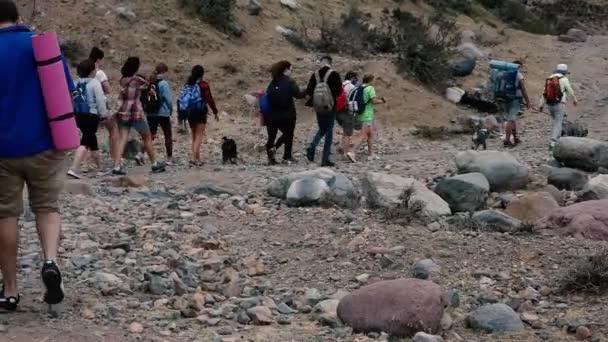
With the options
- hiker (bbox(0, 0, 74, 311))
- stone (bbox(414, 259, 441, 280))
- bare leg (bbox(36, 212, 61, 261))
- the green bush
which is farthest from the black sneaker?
the green bush

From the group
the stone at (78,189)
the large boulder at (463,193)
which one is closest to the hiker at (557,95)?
the large boulder at (463,193)

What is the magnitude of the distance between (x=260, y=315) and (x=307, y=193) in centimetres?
353

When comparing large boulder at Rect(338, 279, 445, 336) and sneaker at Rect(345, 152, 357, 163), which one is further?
sneaker at Rect(345, 152, 357, 163)

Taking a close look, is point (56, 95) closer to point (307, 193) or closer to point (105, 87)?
point (307, 193)

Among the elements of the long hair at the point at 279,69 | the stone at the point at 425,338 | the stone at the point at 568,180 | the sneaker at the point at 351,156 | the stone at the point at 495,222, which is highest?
the long hair at the point at 279,69

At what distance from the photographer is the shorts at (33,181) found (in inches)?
193

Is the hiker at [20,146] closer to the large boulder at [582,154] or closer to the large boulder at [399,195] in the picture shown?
the large boulder at [399,195]

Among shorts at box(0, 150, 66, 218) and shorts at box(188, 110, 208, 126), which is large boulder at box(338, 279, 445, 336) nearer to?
shorts at box(0, 150, 66, 218)

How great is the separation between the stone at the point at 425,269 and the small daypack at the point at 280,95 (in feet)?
20.1

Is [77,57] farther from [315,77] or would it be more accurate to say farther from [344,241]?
[344,241]

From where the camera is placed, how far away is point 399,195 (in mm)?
8852

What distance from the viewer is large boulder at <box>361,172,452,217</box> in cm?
861

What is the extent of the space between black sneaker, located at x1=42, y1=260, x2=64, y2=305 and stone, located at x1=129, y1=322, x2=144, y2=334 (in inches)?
16.2

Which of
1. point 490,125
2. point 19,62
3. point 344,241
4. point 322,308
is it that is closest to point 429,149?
point 490,125
